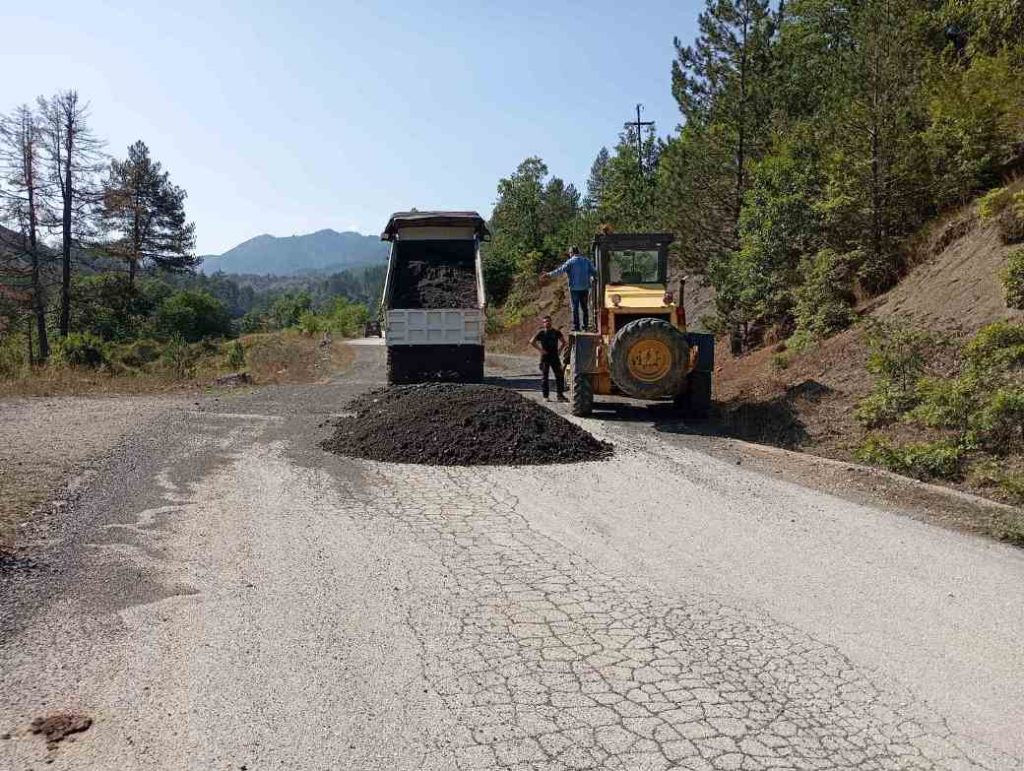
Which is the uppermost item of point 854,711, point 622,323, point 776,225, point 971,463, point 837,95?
point 837,95

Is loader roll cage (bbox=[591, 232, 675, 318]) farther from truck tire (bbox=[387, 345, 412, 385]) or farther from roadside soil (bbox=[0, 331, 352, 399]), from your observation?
roadside soil (bbox=[0, 331, 352, 399])

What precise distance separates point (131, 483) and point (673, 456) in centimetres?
610

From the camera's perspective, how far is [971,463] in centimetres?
791

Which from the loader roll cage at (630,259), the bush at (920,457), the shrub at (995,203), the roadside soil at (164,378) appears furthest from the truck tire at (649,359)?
the roadside soil at (164,378)

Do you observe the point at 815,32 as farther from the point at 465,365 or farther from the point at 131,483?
the point at 131,483

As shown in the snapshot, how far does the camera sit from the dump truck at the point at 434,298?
1717 centimetres

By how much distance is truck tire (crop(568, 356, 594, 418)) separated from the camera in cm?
Result: 1238

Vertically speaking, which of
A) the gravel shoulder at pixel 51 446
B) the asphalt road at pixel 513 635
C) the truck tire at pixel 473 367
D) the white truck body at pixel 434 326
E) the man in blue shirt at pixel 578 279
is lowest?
the asphalt road at pixel 513 635

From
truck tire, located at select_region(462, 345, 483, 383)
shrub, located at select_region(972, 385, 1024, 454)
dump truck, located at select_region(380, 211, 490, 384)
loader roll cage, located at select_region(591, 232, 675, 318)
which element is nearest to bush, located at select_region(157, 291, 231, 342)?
dump truck, located at select_region(380, 211, 490, 384)

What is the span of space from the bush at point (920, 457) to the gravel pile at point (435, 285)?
10317 millimetres

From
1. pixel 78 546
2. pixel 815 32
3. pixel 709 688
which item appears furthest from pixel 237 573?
pixel 815 32

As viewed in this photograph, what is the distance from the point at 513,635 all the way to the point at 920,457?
5767 mm

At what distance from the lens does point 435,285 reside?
1805 centimetres

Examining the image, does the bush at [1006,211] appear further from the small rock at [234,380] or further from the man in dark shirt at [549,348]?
the small rock at [234,380]
